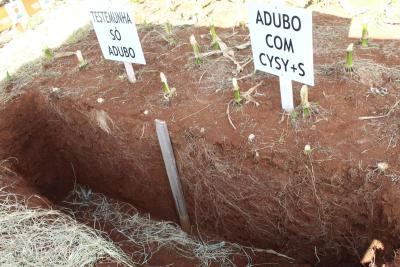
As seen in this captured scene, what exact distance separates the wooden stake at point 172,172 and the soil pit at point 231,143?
64mm

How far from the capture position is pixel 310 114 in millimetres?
2598

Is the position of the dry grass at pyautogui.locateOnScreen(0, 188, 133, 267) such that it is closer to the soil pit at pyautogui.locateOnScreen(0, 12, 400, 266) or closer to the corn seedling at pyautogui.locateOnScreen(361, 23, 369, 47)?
the soil pit at pyautogui.locateOnScreen(0, 12, 400, 266)

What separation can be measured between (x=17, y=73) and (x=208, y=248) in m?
2.59

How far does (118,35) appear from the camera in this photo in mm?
3082

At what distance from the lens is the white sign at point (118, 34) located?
2953 mm

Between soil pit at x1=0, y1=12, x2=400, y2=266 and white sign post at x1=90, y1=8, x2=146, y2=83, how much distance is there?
31 cm

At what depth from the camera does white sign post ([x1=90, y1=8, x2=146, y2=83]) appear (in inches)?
116

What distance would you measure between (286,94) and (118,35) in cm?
136

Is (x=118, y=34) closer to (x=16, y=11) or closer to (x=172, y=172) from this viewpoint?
(x=172, y=172)

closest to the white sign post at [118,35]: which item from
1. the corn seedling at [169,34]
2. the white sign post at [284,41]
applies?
the corn seedling at [169,34]

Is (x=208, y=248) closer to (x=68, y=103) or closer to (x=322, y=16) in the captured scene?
(x=68, y=103)

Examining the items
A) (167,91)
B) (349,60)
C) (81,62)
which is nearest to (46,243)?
(167,91)

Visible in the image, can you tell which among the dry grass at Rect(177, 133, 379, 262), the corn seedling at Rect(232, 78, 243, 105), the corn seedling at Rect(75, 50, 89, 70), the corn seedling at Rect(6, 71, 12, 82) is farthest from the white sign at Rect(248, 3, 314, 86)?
the corn seedling at Rect(6, 71, 12, 82)

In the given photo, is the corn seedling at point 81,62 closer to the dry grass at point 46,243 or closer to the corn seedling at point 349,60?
the dry grass at point 46,243
